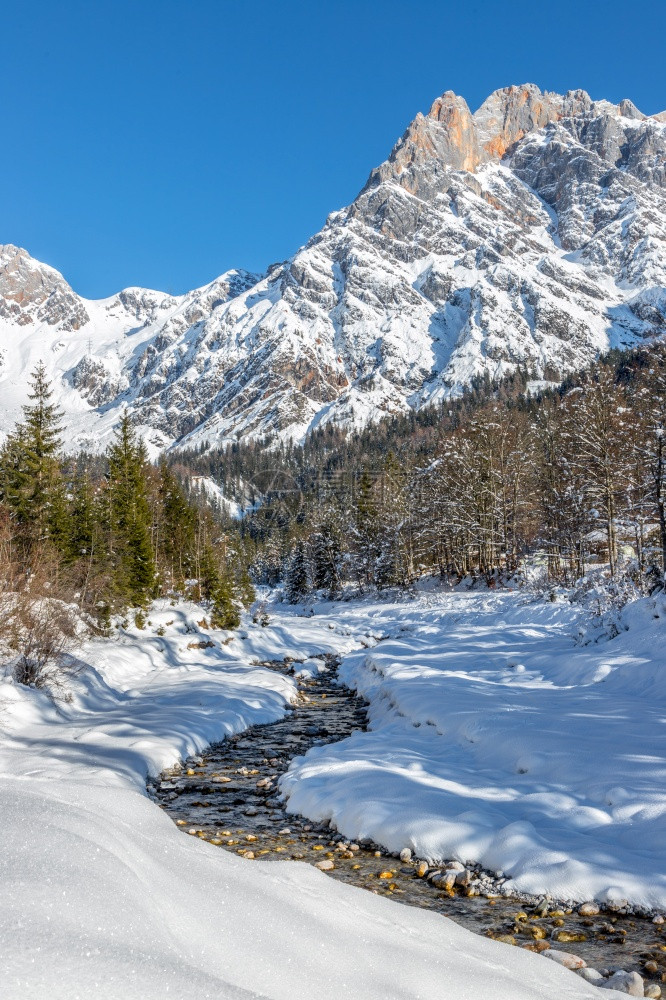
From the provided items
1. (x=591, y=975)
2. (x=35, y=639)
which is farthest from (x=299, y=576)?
(x=591, y=975)

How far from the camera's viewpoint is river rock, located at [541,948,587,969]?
476 centimetres

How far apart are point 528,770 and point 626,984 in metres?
4.41

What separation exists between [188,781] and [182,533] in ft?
140

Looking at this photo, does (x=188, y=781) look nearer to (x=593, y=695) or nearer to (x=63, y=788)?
(x=63, y=788)

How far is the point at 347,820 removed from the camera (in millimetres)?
8320

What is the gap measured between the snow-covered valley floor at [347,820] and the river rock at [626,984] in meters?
0.48

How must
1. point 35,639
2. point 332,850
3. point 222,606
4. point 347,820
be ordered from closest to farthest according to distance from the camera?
point 332,850 → point 347,820 → point 35,639 → point 222,606

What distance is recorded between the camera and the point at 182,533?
52.5m

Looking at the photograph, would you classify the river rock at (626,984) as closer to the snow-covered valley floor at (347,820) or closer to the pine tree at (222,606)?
the snow-covered valley floor at (347,820)

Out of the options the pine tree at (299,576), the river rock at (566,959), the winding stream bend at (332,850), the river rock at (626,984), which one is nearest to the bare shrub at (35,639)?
the winding stream bend at (332,850)

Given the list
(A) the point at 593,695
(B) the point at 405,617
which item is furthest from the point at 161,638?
(A) the point at 593,695

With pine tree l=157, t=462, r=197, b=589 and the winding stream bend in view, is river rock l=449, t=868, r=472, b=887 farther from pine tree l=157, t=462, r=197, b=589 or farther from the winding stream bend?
pine tree l=157, t=462, r=197, b=589

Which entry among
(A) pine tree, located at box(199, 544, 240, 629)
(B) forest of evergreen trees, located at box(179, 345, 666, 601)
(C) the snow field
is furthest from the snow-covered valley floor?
(A) pine tree, located at box(199, 544, 240, 629)

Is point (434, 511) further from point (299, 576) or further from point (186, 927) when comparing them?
point (186, 927)
